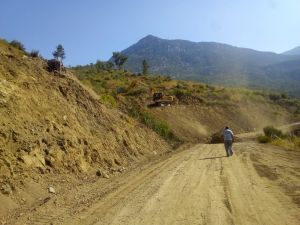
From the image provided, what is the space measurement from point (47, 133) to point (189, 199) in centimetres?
779

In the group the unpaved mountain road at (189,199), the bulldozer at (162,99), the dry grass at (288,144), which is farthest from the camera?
the bulldozer at (162,99)

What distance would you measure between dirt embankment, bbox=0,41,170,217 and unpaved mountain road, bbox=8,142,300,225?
5.07ft

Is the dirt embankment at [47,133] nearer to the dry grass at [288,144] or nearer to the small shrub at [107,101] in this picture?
the small shrub at [107,101]

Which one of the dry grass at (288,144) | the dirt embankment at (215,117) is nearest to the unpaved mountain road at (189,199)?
the dry grass at (288,144)

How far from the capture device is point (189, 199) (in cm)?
1293

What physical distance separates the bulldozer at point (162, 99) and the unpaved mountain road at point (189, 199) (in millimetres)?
37268

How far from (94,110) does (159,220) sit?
16046mm

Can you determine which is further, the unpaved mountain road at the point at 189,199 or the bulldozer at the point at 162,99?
the bulldozer at the point at 162,99

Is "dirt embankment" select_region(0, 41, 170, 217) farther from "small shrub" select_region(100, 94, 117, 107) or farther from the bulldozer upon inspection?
the bulldozer

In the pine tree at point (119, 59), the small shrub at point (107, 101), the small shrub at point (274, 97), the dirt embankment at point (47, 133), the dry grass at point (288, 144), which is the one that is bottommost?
the dry grass at point (288, 144)

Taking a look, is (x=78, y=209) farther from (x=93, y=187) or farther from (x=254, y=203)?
(x=254, y=203)

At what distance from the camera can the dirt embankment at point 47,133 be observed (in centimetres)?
1506

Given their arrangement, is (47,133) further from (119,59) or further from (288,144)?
(119,59)

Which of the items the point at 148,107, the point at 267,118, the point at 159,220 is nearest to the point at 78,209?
the point at 159,220
